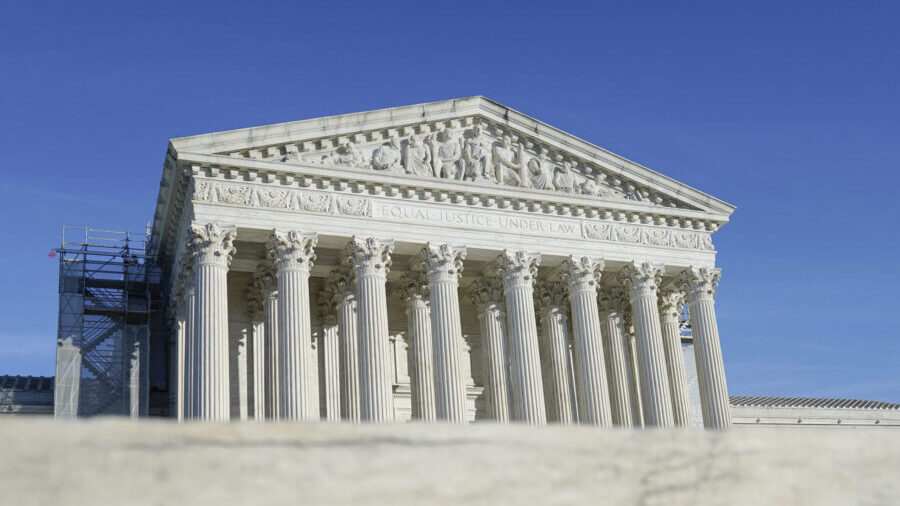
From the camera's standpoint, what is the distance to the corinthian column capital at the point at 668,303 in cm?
4319

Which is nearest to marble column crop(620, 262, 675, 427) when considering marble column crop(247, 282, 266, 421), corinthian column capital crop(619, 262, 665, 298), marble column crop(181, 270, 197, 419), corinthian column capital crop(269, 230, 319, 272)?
corinthian column capital crop(619, 262, 665, 298)

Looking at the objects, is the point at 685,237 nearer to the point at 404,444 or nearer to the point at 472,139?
the point at 472,139

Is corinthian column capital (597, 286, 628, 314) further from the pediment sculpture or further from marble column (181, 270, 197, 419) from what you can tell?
marble column (181, 270, 197, 419)

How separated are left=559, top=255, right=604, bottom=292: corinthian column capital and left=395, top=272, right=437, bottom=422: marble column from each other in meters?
5.72

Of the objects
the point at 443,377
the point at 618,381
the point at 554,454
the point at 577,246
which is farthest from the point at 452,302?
the point at 554,454

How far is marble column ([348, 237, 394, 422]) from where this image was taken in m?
33.9

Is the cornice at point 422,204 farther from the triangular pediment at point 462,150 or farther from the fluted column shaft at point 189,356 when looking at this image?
the fluted column shaft at point 189,356

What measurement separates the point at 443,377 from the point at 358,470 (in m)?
30.4

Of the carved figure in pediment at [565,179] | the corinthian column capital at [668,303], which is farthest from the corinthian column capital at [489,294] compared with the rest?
the corinthian column capital at [668,303]

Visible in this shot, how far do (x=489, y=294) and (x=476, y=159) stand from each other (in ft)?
18.8

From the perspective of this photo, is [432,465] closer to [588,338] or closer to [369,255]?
[369,255]

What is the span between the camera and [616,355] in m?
42.1

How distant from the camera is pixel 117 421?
4762 mm

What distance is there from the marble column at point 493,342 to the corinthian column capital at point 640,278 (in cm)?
526
